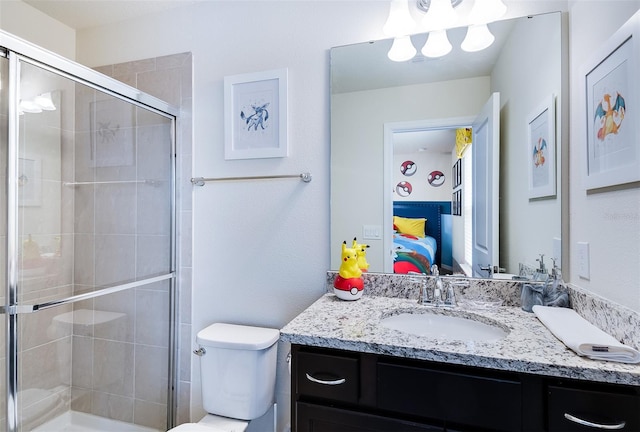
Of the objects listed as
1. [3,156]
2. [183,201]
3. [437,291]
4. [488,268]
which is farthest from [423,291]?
[3,156]

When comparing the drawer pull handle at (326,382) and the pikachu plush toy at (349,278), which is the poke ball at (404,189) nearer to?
the pikachu plush toy at (349,278)

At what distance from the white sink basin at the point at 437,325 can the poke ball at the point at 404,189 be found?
502 millimetres

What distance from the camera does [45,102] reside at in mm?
1464

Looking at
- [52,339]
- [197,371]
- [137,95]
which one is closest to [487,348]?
[197,371]

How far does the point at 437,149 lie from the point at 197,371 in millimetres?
1643

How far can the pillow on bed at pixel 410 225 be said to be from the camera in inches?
57.1

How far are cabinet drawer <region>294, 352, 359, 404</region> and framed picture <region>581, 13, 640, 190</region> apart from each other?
3.01ft

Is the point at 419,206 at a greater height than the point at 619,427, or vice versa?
the point at 419,206

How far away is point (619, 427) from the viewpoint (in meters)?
0.79

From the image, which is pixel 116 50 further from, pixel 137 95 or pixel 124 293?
pixel 124 293

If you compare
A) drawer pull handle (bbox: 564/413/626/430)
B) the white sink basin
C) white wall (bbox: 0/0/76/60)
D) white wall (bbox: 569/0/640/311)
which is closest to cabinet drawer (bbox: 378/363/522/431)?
drawer pull handle (bbox: 564/413/626/430)

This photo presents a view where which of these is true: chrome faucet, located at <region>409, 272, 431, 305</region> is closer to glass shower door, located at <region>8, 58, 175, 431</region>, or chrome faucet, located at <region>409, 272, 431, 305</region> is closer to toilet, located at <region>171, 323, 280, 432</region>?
toilet, located at <region>171, 323, 280, 432</region>

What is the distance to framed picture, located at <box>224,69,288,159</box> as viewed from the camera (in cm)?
161

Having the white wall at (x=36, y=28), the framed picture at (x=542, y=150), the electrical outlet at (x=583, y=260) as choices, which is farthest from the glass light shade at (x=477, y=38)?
the white wall at (x=36, y=28)
